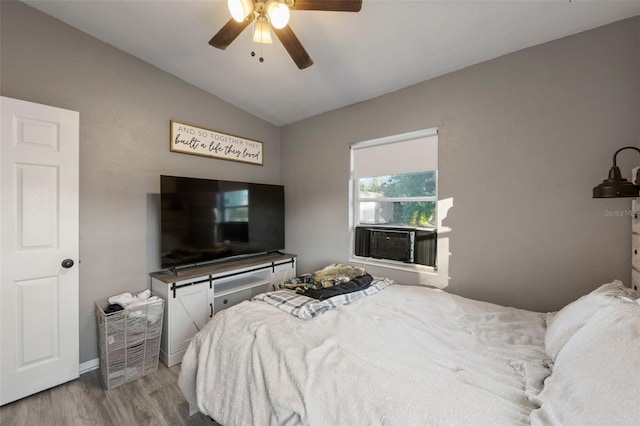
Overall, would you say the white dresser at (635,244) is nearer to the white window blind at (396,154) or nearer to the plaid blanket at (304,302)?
the white window blind at (396,154)

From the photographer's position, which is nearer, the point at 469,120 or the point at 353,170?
the point at 469,120

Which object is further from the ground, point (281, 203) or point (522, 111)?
point (522, 111)

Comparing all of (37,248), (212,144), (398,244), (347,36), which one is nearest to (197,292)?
(37,248)

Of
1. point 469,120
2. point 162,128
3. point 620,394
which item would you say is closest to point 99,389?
point 162,128

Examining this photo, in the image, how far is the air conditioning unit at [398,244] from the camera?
2436 mm

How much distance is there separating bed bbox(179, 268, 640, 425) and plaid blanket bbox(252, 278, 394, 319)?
0.07ft

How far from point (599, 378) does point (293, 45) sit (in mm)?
2045

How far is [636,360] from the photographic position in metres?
0.76


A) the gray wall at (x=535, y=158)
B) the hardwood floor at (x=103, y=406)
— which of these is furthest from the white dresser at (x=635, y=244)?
the hardwood floor at (x=103, y=406)

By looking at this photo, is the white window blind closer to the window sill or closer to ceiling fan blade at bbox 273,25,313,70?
the window sill

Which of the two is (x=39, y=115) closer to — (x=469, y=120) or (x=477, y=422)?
(x=477, y=422)

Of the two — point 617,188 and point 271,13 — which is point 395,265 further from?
point 271,13

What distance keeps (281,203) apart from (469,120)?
2.25 metres

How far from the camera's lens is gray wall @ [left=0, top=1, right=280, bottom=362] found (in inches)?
75.9
